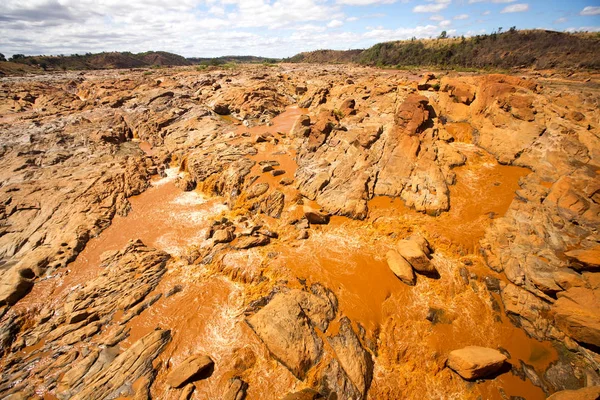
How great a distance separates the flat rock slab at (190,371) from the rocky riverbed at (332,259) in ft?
0.20

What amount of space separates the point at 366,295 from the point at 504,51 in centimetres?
8526

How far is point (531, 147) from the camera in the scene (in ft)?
48.9

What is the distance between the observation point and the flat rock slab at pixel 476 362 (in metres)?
8.41

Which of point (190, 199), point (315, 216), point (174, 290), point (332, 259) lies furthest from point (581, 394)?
point (190, 199)

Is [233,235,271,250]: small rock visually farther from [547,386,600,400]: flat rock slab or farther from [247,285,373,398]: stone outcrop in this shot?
[547,386,600,400]: flat rock slab

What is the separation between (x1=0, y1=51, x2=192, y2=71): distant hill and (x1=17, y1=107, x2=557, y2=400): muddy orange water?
363 feet

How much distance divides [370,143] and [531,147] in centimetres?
924

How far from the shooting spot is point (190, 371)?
348 inches

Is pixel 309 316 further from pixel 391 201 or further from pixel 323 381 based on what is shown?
pixel 391 201

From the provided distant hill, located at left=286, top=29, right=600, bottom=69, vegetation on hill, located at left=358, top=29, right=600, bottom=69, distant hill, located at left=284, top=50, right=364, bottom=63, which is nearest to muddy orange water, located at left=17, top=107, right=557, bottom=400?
vegetation on hill, located at left=358, top=29, right=600, bottom=69

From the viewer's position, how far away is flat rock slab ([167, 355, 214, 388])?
8.74 m

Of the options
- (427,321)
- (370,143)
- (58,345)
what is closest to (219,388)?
(58,345)

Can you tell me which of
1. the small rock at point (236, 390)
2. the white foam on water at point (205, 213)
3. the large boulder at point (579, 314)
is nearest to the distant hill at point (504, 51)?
the large boulder at point (579, 314)

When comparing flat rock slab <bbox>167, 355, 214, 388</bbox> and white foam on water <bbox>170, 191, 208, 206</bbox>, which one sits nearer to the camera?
flat rock slab <bbox>167, 355, 214, 388</bbox>
